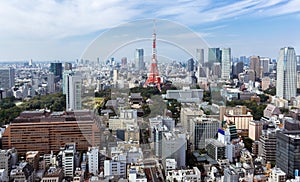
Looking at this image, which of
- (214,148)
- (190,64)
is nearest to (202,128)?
(190,64)

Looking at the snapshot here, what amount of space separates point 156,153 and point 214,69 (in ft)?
1.63

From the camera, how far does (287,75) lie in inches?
305

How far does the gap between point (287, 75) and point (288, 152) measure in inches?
204

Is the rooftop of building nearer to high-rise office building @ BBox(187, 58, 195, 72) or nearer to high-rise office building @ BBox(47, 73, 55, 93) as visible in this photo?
high-rise office building @ BBox(187, 58, 195, 72)

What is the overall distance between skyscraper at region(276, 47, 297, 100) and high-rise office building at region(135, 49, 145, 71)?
278 inches

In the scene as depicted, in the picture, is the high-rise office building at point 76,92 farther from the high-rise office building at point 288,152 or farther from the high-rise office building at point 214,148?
the high-rise office building at point 288,152

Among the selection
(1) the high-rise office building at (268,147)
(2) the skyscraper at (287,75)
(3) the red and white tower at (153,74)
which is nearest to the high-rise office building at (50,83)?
(1) the high-rise office building at (268,147)

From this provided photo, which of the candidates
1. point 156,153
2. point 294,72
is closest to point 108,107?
point 156,153

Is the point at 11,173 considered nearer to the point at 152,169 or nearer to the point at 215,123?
the point at 152,169

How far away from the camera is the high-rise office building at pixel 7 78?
8137 millimetres

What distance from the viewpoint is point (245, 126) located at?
4.89 meters

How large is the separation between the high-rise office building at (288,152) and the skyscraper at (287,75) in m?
4.70

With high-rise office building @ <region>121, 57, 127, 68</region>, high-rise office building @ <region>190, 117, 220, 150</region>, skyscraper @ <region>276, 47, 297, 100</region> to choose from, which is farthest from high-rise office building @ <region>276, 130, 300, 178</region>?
skyscraper @ <region>276, 47, 297, 100</region>

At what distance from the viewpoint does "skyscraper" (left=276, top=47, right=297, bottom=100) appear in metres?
7.66
